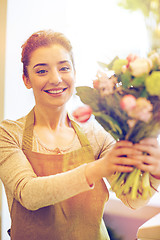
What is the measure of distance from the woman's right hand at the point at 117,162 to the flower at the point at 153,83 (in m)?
0.18

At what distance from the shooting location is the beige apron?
3.96 feet

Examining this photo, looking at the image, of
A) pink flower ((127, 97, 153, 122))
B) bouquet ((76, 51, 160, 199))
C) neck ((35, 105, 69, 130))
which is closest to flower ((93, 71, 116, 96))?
bouquet ((76, 51, 160, 199))

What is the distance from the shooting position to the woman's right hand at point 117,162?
3.06 feet

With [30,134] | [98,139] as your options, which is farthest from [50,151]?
[98,139]

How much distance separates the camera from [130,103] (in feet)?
2.66

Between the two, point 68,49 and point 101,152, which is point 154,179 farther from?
point 68,49

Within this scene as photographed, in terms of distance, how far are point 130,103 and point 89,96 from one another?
0.19 metres

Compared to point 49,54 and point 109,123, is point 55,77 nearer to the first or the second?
point 49,54

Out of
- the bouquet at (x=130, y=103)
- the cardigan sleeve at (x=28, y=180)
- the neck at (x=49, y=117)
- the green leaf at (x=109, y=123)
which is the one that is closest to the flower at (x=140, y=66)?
the bouquet at (x=130, y=103)

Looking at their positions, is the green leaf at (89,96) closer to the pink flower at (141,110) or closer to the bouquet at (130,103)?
the bouquet at (130,103)

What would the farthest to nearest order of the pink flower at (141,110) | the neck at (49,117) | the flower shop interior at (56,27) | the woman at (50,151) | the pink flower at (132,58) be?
the flower shop interior at (56,27) < the neck at (49,117) < the woman at (50,151) < the pink flower at (132,58) < the pink flower at (141,110)

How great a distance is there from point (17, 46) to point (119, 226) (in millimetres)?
1319

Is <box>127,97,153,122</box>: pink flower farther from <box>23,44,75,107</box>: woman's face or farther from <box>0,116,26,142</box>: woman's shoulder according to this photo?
<box>0,116,26,142</box>: woman's shoulder

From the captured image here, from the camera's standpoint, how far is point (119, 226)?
77.7 inches
